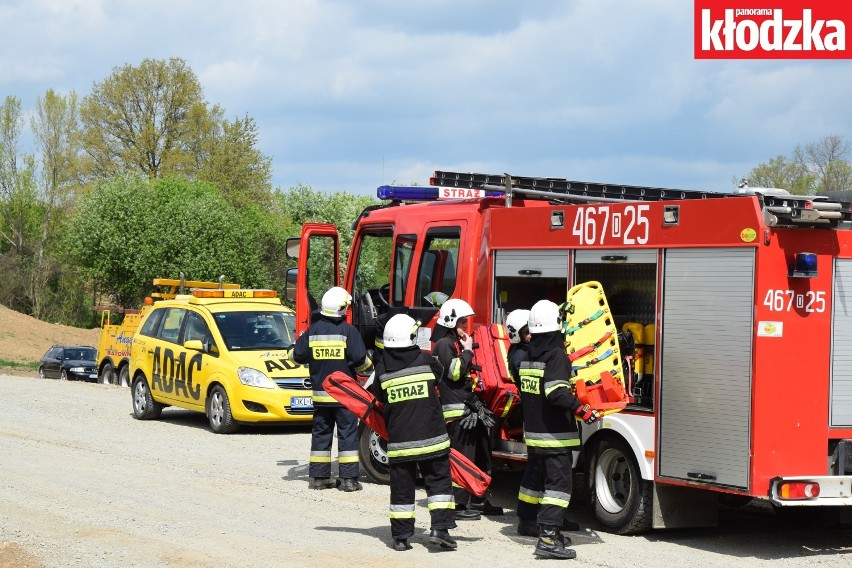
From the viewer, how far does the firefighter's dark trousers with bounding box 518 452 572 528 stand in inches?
342

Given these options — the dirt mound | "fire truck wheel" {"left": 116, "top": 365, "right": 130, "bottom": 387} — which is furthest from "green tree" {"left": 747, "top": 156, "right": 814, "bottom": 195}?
the dirt mound

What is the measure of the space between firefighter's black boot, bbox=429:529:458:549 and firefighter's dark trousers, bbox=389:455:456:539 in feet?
0.12

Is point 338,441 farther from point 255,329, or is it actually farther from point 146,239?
point 146,239

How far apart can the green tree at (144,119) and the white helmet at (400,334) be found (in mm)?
59669

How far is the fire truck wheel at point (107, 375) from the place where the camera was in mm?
26484

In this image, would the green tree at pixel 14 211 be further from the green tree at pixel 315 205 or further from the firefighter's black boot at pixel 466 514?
the firefighter's black boot at pixel 466 514

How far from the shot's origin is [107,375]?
2672 cm

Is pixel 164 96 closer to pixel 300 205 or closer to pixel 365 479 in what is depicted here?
pixel 300 205

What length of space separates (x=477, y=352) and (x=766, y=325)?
2.93m

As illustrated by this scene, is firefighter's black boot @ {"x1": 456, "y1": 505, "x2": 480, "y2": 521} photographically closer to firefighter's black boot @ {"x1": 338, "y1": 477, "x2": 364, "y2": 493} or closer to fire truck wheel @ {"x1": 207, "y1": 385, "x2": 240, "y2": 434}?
firefighter's black boot @ {"x1": 338, "y1": 477, "x2": 364, "y2": 493}

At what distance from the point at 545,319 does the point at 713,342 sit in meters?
1.30

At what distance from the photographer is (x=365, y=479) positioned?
12.8 m

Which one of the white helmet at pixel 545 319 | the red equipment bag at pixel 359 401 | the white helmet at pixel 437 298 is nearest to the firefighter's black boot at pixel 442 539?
the red equipment bag at pixel 359 401

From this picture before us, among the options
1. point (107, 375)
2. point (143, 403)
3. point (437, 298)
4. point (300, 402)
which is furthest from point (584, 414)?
point (107, 375)
